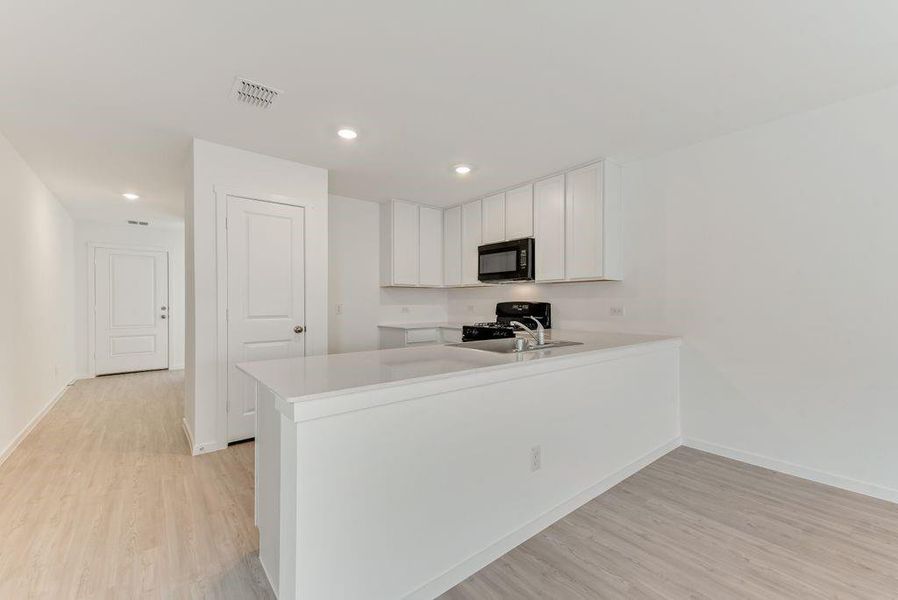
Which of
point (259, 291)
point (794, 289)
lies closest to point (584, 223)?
point (794, 289)

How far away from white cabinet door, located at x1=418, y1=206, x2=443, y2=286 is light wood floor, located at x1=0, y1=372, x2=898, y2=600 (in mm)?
2785

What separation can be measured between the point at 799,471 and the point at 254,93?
4.12 meters

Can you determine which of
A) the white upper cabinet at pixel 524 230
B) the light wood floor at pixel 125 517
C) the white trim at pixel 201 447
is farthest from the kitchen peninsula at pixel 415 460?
the white trim at pixel 201 447

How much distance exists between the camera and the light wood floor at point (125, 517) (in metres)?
1.64

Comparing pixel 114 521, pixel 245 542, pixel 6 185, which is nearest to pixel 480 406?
pixel 245 542

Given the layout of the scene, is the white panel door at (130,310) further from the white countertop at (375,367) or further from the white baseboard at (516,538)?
the white baseboard at (516,538)

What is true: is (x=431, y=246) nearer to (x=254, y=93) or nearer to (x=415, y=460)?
(x=254, y=93)

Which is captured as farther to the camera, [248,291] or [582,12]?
[248,291]

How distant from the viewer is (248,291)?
3.17m

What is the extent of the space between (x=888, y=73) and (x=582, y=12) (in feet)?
6.09

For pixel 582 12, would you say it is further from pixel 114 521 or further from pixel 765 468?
pixel 114 521

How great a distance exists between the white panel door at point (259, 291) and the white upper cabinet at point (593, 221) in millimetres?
2372

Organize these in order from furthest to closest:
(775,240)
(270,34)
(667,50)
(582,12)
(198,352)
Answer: (198,352)
(775,240)
(667,50)
(270,34)
(582,12)

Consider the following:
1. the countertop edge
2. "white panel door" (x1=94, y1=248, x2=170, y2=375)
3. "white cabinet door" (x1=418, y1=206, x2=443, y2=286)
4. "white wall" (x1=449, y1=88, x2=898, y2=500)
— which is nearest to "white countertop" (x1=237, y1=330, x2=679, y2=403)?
the countertop edge
